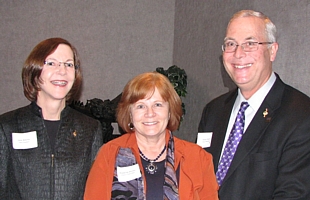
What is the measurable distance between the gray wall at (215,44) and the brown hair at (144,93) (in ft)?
4.50

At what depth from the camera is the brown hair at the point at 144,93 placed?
229 centimetres

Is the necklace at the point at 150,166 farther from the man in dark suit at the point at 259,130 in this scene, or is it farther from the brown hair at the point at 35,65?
the brown hair at the point at 35,65

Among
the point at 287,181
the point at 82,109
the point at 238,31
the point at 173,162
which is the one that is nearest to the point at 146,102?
the point at 173,162

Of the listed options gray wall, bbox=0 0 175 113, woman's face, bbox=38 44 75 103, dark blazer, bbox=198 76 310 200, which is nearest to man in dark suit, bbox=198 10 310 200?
dark blazer, bbox=198 76 310 200

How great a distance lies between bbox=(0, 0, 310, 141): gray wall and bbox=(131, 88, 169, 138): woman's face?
2132 millimetres

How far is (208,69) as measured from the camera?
478 cm

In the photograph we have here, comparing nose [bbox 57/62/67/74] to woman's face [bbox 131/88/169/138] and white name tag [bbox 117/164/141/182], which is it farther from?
white name tag [bbox 117/164/141/182]

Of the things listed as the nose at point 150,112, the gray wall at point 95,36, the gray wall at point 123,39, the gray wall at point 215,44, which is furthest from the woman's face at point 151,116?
the gray wall at point 95,36

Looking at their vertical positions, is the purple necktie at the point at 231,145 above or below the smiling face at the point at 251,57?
below

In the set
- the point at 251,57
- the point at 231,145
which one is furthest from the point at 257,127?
the point at 251,57

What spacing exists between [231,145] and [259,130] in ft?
0.66

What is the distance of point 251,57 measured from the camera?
2303 mm

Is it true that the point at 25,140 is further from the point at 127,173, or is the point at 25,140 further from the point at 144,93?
the point at 144,93

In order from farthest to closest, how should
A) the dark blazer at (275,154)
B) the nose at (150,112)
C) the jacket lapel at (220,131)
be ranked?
the jacket lapel at (220,131)
the nose at (150,112)
the dark blazer at (275,154)
